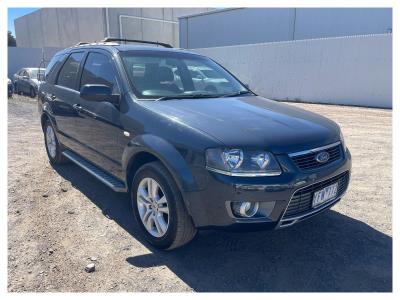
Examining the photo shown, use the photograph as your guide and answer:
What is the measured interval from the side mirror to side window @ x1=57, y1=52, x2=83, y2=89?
1.24 meters

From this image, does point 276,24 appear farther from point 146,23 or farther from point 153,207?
point 153,207

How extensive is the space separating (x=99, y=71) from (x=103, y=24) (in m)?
25.3

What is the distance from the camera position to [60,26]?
3173cm

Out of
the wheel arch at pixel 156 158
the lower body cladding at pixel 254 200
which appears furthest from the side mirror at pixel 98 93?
the lower body cladding at pixel 254 200

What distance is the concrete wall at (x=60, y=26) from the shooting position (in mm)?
27397

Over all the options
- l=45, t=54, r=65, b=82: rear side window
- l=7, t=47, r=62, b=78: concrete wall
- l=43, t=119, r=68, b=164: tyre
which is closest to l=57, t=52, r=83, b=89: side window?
l=45, t=54, r=65, b=82: rear side window

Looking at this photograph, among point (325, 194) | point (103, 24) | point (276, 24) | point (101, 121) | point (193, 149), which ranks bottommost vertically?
point (325, 194)

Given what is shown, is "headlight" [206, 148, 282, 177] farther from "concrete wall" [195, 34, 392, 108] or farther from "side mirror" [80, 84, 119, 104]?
"concrete wall" [195, 34, 392, 108]

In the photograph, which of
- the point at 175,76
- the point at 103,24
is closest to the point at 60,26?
the point at 103,24

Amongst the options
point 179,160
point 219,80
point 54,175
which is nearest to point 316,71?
point 219,80

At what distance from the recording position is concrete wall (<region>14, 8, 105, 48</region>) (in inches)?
1079

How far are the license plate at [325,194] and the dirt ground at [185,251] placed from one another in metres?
0.51

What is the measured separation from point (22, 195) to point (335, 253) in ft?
12.4

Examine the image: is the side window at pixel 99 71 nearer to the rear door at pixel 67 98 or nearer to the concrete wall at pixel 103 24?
the rear door at pixel 67 98
